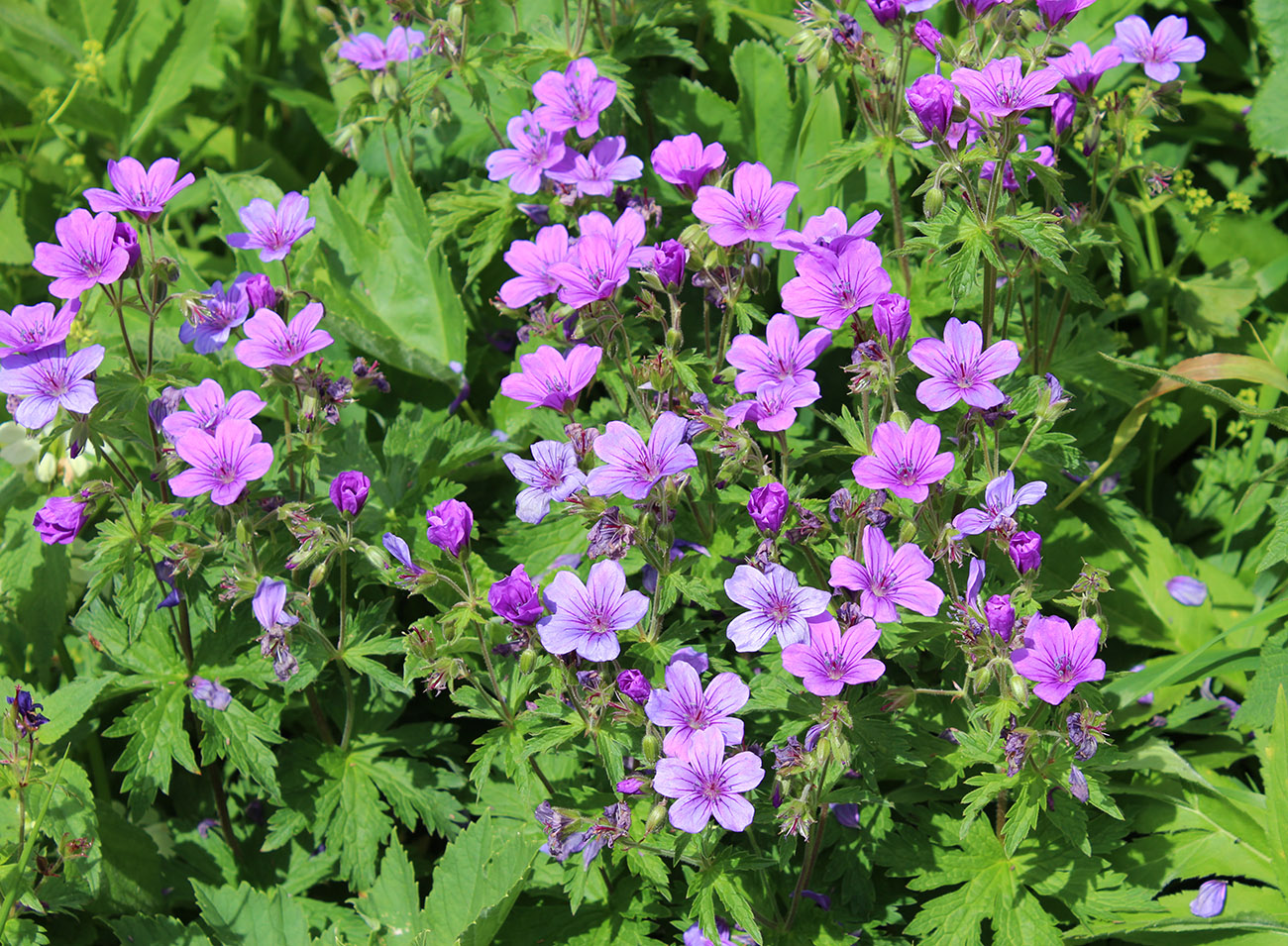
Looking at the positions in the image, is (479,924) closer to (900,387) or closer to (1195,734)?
(900,387)

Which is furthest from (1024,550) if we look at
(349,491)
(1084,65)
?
(349,491)

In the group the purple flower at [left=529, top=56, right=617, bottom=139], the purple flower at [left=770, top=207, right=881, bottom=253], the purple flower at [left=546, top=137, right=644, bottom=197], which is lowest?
the purple flower at [left=546, top=137, right=644, bottom=197]

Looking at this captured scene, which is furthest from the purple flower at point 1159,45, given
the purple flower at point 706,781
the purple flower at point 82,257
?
the purple flower at point 82,257

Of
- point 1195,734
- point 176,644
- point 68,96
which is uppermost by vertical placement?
point 68,96

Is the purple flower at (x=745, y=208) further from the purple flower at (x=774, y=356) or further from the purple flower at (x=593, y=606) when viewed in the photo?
the purple flower at (x=593, y=606)

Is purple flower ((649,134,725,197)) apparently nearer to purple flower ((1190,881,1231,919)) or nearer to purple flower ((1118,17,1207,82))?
purple flower ((1118,17,1207,82))

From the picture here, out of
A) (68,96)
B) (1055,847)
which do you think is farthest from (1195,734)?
(68,96)

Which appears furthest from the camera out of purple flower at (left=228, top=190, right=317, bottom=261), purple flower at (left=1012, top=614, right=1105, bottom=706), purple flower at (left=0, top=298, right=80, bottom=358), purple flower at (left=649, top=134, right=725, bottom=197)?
purple flower at (left=228, top=190, right=317, bottom=261)

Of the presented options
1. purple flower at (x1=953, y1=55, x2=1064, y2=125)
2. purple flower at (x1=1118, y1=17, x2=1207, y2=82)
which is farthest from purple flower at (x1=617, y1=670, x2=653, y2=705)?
purple flower at (x1=1118, y1=17, x2=1207, y2=82)
